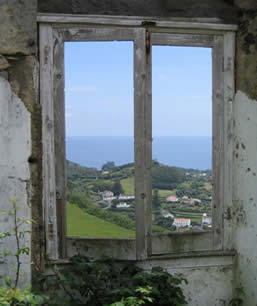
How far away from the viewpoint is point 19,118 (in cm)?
305

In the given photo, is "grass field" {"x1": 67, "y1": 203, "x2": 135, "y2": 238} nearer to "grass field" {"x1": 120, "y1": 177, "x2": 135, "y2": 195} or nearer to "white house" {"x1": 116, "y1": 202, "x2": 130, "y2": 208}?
"white house" {"x1": 116, "y1": 202, "x2": 130, "y2": 208}

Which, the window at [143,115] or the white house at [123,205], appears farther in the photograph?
the white house at [123,205]

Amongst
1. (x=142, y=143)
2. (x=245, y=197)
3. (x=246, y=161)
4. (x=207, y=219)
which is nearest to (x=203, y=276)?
(x=207, y=219)

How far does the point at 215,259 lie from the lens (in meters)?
3.64

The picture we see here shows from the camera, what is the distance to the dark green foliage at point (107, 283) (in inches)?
123

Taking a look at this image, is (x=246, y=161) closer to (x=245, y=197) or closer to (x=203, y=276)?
(x=245, y=197)

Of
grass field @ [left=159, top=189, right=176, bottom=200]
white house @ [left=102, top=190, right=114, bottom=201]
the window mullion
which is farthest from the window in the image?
white house @ [left=102, top=190, right=114, bottom=201]

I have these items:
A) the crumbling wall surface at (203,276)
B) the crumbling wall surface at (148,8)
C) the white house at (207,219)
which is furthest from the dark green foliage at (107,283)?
the crumbling wall surface at (148,8)

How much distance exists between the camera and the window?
3.37m

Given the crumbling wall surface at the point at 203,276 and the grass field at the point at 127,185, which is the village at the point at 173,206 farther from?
the crumbling wall surface at the point at 203,276

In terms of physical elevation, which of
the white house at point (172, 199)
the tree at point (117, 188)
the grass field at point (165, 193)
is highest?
the tree at point (117, 188)

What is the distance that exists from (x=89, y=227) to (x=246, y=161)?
1.47 meters

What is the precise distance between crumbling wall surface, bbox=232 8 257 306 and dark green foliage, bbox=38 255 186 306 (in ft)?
1.97

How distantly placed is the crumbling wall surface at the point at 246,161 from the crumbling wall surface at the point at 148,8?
0.20 m
